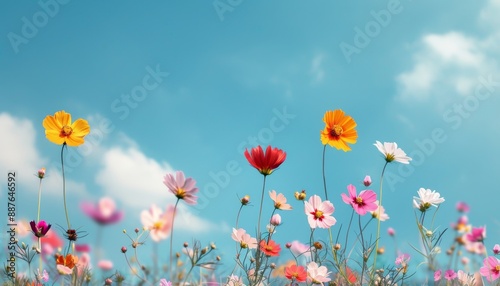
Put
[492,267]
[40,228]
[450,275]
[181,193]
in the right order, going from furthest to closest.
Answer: [450,275] → [492,267] → [40,228] → [181,193]

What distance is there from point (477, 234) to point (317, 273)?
1125 millimetres

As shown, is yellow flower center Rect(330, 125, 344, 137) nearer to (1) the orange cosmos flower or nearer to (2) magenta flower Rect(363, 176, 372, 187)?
(1) the orange cosmos flower

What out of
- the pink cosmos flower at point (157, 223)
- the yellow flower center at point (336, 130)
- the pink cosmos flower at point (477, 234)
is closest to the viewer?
the pink cosmos flower at point (157, 223)

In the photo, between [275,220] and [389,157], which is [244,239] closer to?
[275,220]

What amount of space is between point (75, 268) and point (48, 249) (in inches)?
14.2

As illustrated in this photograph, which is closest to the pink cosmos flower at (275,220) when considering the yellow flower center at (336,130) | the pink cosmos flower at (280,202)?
the pink cosmos flower at (280,202)

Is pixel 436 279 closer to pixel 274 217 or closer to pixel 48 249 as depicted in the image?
pixel 274 217

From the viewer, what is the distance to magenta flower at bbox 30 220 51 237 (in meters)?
1.75

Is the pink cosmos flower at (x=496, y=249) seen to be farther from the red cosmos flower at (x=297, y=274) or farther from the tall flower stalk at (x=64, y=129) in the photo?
the tall flower stalk at (x=64, y=129)

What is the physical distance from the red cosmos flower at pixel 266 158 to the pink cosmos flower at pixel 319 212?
0.66ft

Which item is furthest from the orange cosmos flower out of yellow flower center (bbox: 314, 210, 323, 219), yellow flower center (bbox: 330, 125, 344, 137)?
yellow flower center (bbox: 314, 210, 323, 219)

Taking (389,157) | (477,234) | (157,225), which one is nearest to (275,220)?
(389,157)

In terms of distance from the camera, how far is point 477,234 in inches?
101

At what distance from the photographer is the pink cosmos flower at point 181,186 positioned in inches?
60.6
